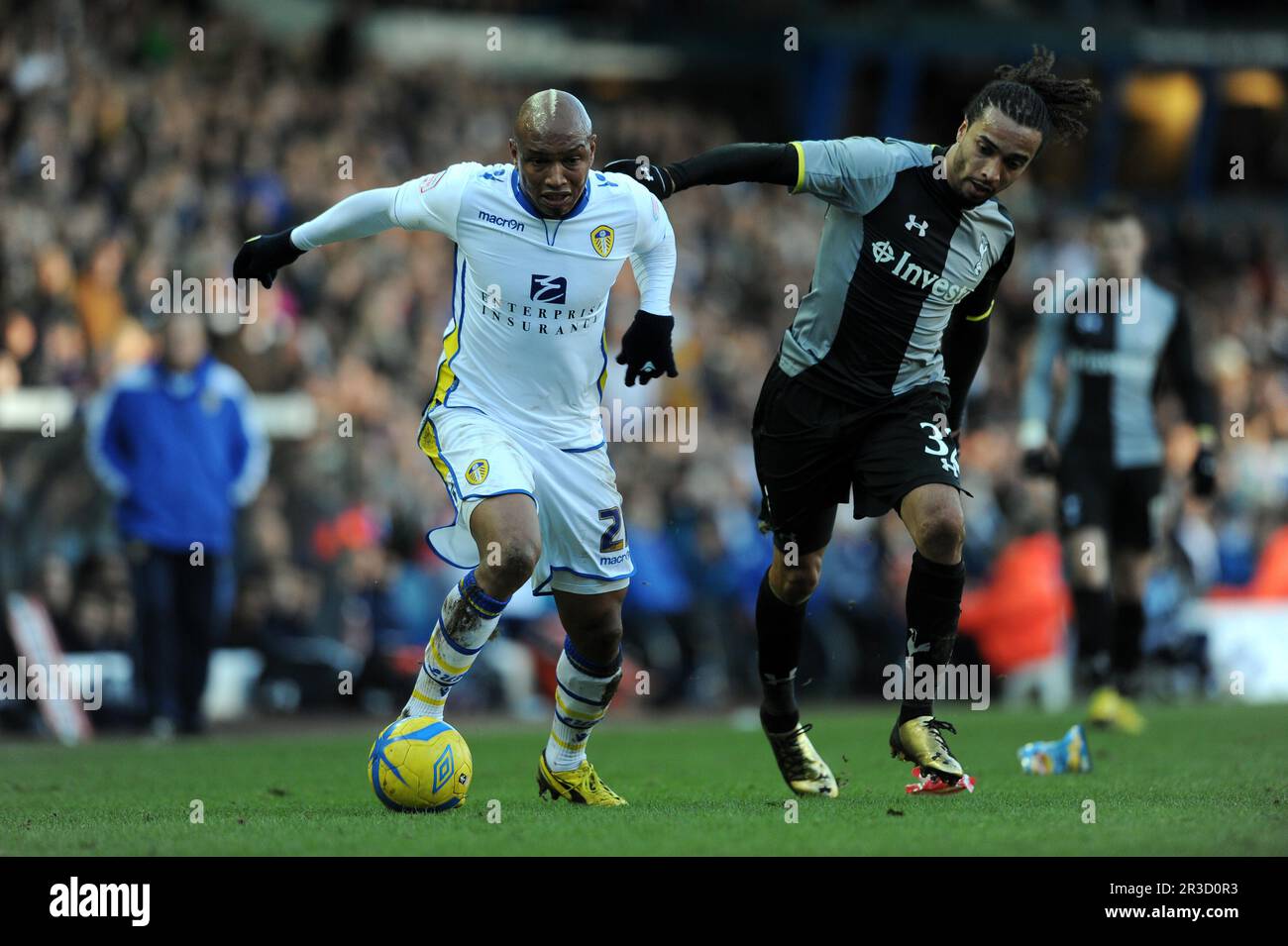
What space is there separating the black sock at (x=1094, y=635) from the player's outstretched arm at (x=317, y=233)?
584 centimetres

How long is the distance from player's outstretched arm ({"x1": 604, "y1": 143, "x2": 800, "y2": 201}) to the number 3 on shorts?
1132mm

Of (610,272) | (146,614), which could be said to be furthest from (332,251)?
(610,272)

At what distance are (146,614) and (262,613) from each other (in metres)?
1.84

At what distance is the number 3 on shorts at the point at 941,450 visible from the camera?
7.39 meters

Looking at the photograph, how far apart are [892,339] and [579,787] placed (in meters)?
2.20

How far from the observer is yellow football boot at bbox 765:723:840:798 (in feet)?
25.6

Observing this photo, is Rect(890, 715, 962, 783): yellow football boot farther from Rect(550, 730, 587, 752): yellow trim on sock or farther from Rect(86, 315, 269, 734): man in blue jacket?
Rect(86, 315, 269, 734): man in blue jacket

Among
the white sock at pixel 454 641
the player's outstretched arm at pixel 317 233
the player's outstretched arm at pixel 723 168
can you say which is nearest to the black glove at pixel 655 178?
the player's outstretched arm at pixel 723 168

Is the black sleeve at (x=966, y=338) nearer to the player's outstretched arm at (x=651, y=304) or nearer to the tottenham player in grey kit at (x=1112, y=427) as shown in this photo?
the player's outstretched arm at (x=651, y=304)

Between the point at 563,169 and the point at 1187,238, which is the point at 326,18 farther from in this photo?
the point at 563,169

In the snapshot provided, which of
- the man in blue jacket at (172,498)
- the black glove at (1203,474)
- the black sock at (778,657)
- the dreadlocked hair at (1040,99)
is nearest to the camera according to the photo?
the dreadlocked hair at (1040,99)
